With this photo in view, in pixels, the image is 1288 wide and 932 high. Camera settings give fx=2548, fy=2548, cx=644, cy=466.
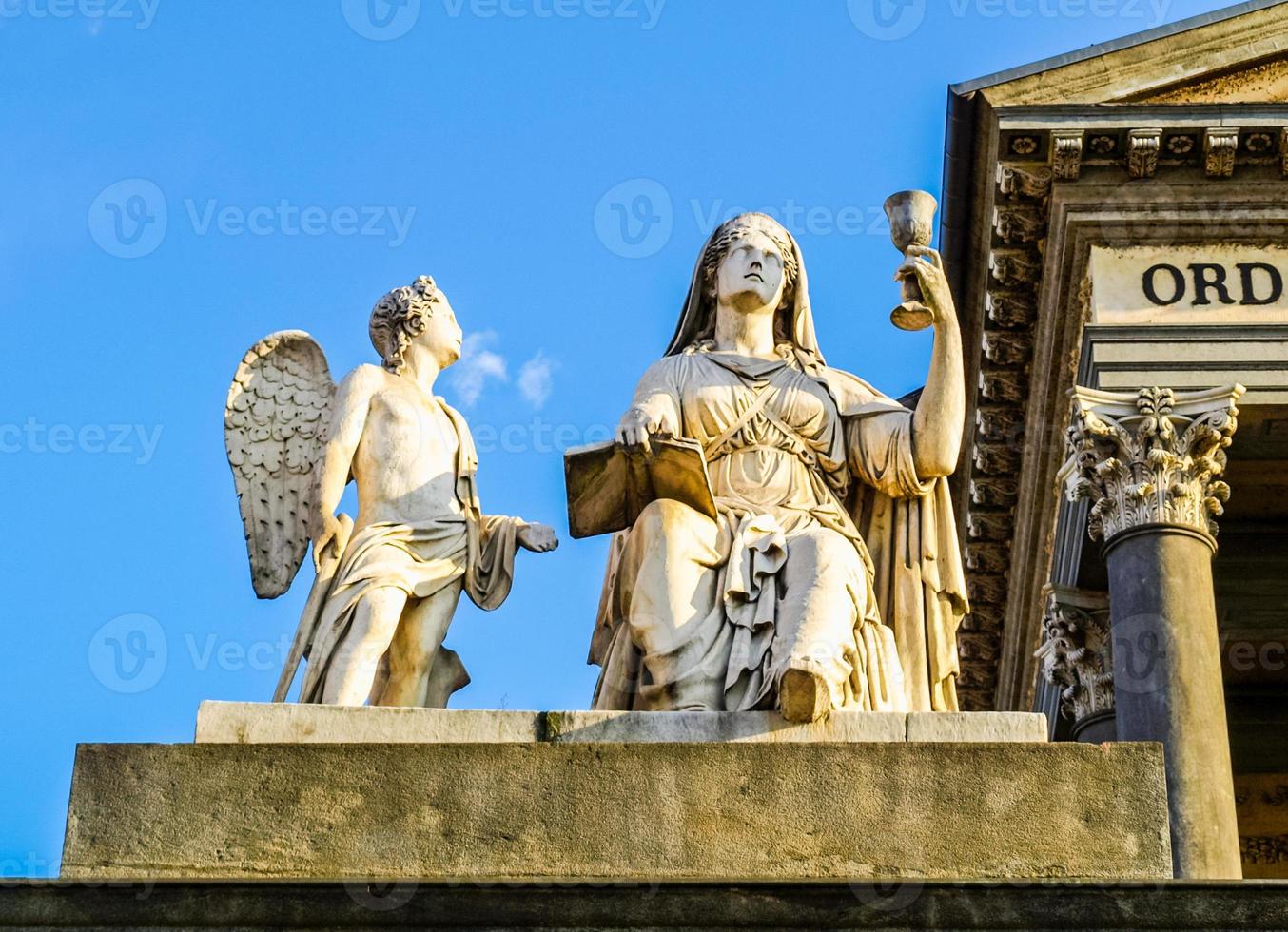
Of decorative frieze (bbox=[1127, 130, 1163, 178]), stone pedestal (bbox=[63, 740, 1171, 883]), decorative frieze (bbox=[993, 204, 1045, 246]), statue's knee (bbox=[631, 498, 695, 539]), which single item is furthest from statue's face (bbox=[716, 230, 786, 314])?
decorative frieze (bbox=[993, 204, 1045, 246])

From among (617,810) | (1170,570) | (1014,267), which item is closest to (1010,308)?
(1014,267)

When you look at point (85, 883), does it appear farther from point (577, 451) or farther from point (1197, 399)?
point (1197, 399)

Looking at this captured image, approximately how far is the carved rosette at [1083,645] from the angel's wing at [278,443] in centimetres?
1253

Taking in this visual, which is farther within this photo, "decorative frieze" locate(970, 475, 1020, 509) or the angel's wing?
"decorative frieze" locate(970, 475, 1020, 509)

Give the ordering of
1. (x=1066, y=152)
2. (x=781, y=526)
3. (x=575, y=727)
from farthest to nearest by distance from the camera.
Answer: (x=1066, y=152) → (x=781, y=526) → (x=575, y=727)

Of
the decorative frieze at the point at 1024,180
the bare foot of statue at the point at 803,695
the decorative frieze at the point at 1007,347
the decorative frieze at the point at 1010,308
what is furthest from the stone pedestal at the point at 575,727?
the decorative frieze at the point at 1007,347

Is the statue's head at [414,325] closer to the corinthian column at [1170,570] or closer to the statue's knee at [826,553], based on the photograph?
the statue's knee at [826,553]

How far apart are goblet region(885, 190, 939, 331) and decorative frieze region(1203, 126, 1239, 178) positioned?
37.8 ft

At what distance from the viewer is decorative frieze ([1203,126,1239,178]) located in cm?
2317

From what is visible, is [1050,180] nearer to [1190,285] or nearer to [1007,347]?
[1190,285]

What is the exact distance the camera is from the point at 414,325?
41.5 feet

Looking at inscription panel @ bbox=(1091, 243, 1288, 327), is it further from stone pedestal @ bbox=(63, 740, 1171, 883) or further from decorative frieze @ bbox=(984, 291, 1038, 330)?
stone pedestal @ bbox=(63, 740, 1171, 883)

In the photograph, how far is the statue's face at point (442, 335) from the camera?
1268cm

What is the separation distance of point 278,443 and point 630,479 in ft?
6.43
